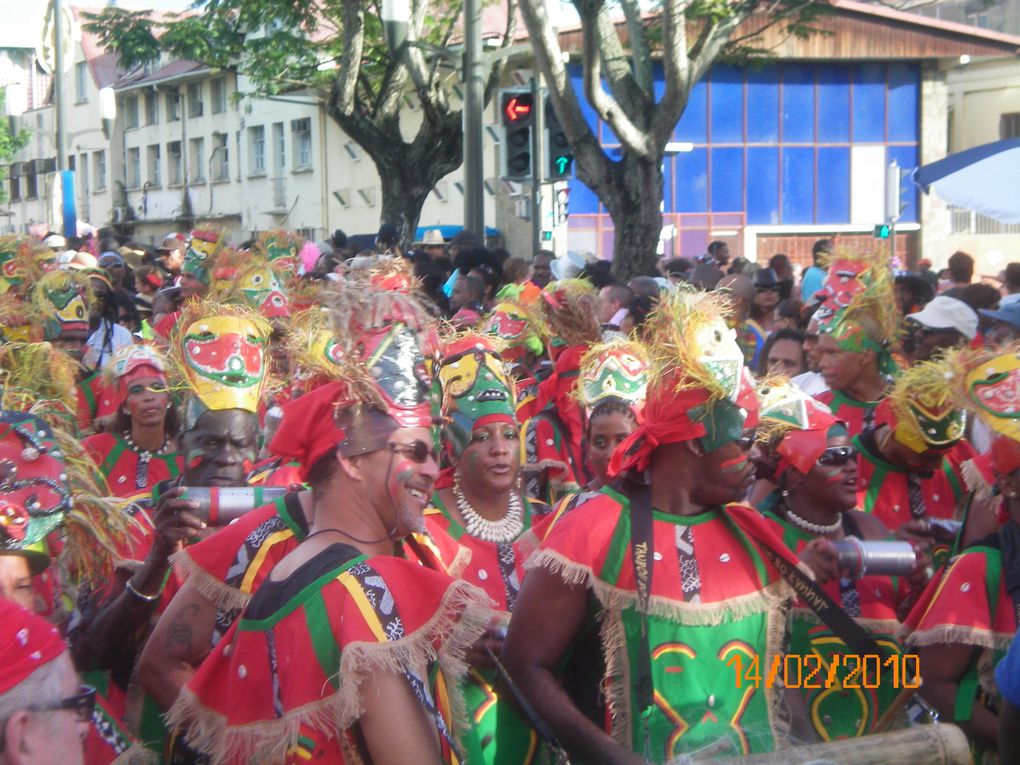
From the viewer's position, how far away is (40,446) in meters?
3.40

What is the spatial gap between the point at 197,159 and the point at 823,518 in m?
46.1

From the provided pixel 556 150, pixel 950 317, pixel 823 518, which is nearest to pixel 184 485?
pixel 823 518

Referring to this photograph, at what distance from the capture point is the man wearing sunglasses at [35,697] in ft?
7.25

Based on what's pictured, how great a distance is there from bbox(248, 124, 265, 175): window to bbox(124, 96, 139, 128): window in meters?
10.4

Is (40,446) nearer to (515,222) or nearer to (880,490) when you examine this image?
(880,490)

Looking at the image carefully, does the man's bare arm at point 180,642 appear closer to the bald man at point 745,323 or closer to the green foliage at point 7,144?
the bald man at point 745,323

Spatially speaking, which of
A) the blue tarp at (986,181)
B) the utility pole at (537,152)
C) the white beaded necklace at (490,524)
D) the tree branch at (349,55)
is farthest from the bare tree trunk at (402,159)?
the white beaded necklace at (490,524)

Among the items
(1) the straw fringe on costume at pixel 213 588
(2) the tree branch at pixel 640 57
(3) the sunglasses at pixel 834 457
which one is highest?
(2) the tree branch at pixel 640 57

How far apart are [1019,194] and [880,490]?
508cm

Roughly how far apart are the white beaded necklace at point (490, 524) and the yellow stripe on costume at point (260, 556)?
1191 mm

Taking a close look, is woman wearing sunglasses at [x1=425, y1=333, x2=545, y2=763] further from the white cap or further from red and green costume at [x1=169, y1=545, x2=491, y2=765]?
the white cap

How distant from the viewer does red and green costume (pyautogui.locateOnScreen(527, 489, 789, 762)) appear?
11.3ft

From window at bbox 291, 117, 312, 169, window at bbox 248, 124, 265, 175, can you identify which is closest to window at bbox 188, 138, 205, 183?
window at bbox 248, 124, 265, 175

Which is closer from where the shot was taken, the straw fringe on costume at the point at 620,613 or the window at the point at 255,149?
the straw fringe on costume at the point at 620,613
